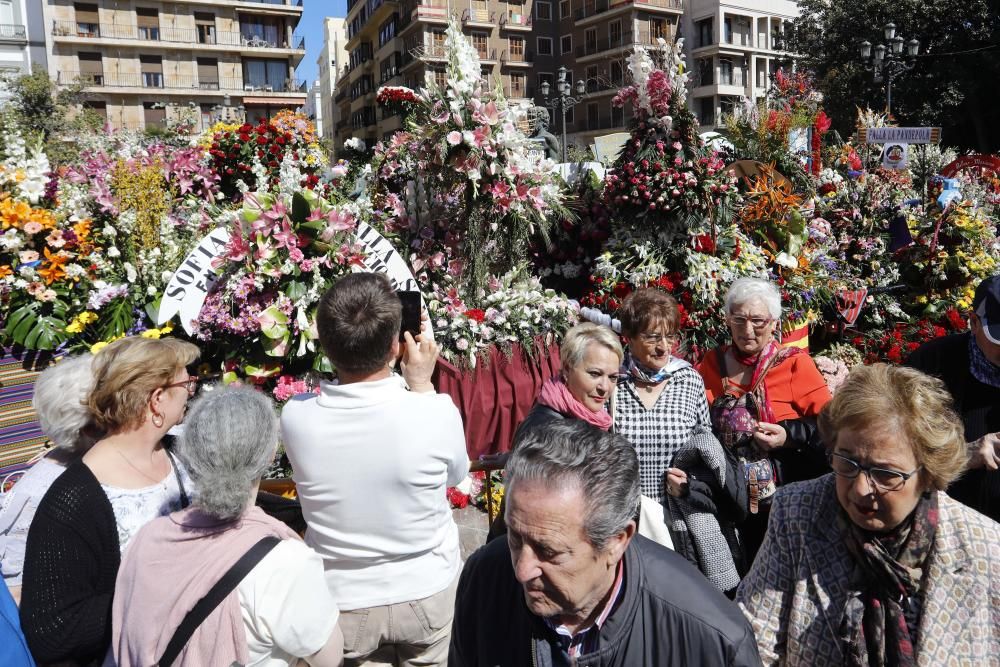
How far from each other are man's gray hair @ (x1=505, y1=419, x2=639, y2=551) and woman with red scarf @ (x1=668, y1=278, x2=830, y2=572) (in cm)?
113

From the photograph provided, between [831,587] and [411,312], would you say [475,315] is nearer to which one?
[411,312]

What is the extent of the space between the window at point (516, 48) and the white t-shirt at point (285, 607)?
147ft

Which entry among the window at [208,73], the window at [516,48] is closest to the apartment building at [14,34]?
the window at [208,73]

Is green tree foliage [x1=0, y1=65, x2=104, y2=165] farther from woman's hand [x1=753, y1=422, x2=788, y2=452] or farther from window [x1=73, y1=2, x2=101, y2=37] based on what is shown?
woman's hand [x1=753, y1=422, x2=788, y2=452]

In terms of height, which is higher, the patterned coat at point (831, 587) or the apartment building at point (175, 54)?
the apartment building at point (175, 54)

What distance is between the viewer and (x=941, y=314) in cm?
711

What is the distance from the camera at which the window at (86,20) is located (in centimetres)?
3931

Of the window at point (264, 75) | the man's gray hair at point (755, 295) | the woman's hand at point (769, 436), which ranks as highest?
the window at point (264, 75)

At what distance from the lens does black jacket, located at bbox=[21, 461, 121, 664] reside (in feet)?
5.61

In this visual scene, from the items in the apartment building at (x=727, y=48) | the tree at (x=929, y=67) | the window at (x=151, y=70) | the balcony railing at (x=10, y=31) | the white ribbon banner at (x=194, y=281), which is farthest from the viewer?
the apartment building at (x=727, y=48)

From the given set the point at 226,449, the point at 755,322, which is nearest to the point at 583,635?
the point at 226,449

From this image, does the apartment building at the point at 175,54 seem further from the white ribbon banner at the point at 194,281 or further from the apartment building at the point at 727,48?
the white ribbon banner at the point at 194,281

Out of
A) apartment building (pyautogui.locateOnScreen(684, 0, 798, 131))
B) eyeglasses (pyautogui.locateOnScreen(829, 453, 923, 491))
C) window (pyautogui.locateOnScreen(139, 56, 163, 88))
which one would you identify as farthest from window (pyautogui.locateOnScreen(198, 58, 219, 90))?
eyeglasses (pyautogui.locateOnScreen(829, 453, 923, 491))

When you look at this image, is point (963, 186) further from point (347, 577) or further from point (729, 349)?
point (347, 577)
